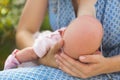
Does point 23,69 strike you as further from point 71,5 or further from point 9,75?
point 71,5

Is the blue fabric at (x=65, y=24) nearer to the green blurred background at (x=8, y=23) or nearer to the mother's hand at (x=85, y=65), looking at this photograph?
the mother's hand at (x=85, y=65)

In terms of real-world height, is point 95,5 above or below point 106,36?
above

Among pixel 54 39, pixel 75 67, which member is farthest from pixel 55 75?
pixel 54 39

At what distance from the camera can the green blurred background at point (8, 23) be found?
275cm

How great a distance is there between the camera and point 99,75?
1.53 meters

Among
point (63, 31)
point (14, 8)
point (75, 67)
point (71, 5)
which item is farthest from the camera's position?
point (14, 8)

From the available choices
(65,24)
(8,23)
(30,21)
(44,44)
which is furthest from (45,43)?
(8,23)

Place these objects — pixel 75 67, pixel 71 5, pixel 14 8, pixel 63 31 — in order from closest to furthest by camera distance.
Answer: pixel 75 67
pixel 63 31
pixel 71 5
pixel 14 8

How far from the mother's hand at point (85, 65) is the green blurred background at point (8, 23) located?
4.17 feet

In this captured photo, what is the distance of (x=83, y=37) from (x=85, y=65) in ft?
0.35

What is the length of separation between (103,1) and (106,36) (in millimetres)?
142

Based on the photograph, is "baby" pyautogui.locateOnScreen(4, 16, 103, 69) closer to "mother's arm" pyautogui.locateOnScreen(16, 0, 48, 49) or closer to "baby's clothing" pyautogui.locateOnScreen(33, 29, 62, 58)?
"baby's clothing" pyautogui.locateOnScreen(33, 29, 62, 58)

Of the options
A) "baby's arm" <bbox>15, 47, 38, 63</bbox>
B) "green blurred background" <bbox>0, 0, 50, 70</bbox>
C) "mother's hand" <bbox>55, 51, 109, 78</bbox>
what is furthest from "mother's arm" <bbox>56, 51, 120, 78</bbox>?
"green blurred background" <bbox>0, 0, 50, 70</bbox>

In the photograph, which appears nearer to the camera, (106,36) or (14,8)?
(106,36)
